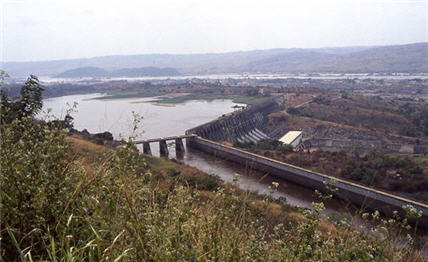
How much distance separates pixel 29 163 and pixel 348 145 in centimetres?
2695

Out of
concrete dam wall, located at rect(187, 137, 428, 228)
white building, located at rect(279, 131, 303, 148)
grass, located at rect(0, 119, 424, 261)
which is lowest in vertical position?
white building, located at rect(279, 131, 303, 148)

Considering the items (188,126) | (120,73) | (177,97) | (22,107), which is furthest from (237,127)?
(120,73)

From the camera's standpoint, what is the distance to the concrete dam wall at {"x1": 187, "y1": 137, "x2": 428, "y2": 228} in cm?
1364

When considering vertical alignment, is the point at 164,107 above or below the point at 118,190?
below

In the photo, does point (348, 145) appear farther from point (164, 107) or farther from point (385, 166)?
point (164, 107)

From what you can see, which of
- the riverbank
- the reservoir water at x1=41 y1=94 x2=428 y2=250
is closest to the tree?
the reservoir water at x1=41 y1=94 x2=428 y2=250

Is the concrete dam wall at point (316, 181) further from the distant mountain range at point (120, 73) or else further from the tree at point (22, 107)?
the distant mountain range at point (120, 73)

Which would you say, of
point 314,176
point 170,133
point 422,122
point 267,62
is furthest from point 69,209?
point 267,62

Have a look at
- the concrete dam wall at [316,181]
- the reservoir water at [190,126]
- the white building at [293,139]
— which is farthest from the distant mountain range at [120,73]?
the concrete dam wall at [316,181]

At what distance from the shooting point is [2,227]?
6.97 feet

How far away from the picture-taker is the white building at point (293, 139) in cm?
2718

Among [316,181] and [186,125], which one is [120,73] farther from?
[316,181]

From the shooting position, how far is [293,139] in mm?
27906

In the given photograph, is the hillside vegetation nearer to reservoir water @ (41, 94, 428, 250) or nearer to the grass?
the grass
